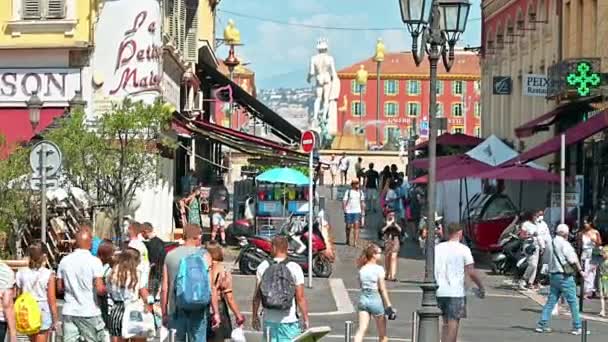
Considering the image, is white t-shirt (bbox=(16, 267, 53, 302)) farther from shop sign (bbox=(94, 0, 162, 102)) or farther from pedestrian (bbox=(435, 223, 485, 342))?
shop sign (bbox=(94, 0, 162, 102))

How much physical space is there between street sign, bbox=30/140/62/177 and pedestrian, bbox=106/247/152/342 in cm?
682

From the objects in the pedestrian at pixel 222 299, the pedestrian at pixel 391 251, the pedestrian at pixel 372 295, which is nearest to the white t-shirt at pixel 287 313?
the pedestrian at pixel 222 299

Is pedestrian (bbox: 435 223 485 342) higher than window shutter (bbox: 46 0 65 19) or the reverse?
the reverse

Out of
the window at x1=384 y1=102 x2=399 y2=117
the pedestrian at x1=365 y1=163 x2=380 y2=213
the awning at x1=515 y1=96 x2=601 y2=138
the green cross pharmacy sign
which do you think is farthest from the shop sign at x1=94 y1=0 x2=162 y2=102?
the window at x1=384 y1=102 x2=399 y2=117

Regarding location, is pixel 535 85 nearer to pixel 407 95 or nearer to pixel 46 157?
pixel 46 157

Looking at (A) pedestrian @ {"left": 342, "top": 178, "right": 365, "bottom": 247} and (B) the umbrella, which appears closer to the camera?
(B) the umbrella

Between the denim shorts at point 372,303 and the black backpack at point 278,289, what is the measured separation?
2.92 meters

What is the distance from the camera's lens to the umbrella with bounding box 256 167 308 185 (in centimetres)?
3669

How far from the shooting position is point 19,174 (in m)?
25.7

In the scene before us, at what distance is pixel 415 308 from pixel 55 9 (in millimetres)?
13272

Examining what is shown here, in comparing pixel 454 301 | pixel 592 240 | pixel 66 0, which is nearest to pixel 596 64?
pixel 592 240

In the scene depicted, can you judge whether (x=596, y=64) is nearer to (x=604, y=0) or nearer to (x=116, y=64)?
(x=604, y=0)

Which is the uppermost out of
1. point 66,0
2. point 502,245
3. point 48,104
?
point 66,0

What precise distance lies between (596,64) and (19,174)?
54.6 ft
